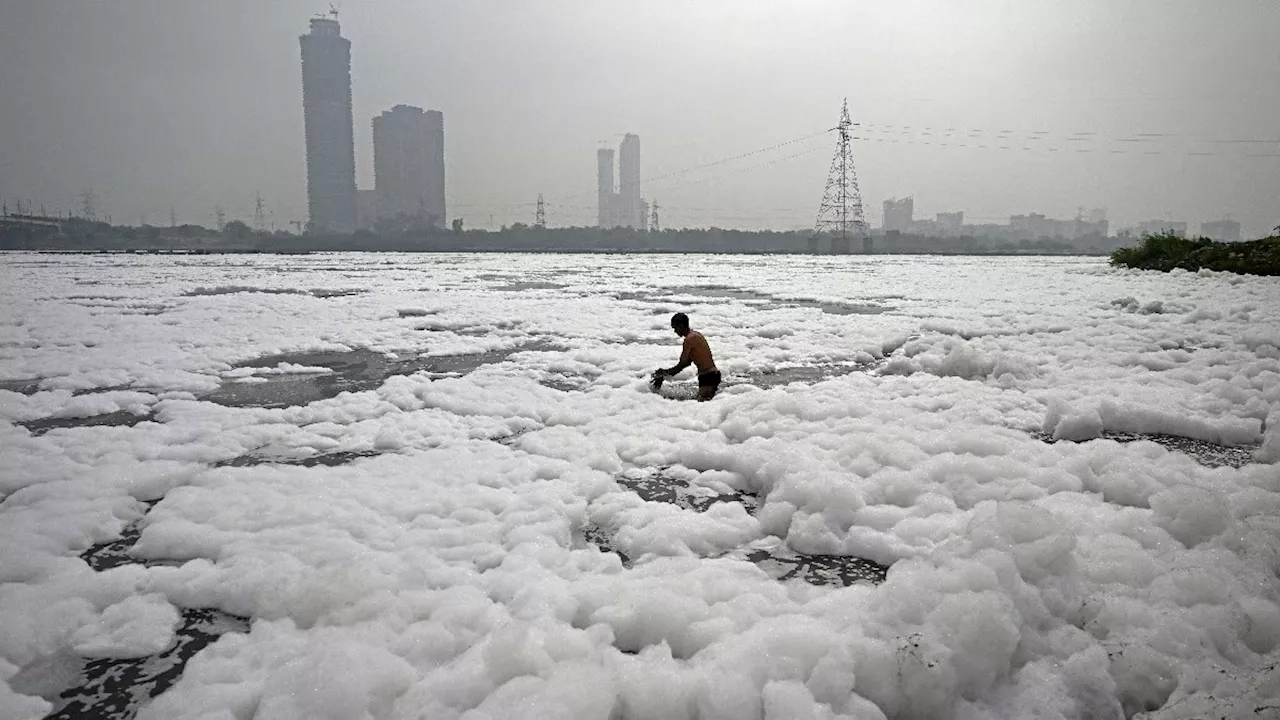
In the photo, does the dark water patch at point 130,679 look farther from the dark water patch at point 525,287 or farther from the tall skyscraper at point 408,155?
the tall skyscraper at point 408,155

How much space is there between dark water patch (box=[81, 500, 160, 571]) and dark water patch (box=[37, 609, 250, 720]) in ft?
2.69

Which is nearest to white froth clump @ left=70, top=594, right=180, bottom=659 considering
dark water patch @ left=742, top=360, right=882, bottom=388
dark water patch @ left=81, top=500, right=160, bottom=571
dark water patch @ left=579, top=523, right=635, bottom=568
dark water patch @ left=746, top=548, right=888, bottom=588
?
dark water patch @ left=81, top=500, right=160, bottom=571

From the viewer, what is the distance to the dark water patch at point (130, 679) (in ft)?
7.27

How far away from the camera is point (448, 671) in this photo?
231 cm

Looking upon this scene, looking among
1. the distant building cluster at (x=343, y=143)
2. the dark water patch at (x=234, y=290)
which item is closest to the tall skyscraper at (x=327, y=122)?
the distant building cluster at (x=343, y=143)

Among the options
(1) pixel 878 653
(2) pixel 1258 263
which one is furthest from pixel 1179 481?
(2) pixel 1258 263

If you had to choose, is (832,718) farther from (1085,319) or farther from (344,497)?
(1085,319)

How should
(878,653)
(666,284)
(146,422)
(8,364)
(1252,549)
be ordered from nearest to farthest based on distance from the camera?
(878,653), (1252,549), (146,422), (8,364), (666,284)

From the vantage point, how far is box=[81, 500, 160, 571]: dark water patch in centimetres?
319

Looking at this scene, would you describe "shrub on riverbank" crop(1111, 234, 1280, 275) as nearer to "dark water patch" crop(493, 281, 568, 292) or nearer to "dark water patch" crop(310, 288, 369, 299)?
"dark water patch" crop(493, 281, 568, 292)

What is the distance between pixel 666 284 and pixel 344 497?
21.2 m

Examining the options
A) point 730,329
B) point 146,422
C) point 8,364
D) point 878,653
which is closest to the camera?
point 878,653

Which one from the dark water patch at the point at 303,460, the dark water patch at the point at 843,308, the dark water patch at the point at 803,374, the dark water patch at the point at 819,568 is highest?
the dark water patch at the point at 843,308

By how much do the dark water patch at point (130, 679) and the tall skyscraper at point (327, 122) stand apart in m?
197
